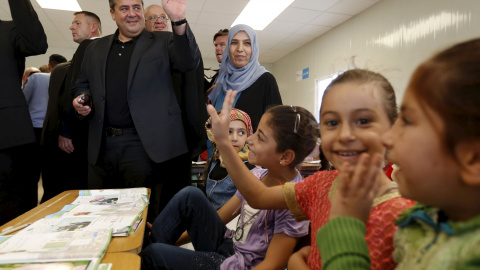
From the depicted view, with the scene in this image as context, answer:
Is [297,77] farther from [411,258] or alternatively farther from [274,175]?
[411,258]

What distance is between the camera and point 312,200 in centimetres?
90

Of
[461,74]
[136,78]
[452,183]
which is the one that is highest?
[136,78]

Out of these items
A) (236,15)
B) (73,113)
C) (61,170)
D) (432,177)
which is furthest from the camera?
(236,15)

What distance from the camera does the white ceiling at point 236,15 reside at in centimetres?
499

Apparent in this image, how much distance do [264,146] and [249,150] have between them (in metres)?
0.32

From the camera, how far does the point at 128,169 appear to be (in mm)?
1844

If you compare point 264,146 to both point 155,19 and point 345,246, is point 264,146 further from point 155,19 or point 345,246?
point 155,19

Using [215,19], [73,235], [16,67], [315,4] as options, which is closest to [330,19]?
[315,4]

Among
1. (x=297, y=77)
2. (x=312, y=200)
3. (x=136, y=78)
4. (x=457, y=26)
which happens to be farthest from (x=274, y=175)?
(x=297, y=77)

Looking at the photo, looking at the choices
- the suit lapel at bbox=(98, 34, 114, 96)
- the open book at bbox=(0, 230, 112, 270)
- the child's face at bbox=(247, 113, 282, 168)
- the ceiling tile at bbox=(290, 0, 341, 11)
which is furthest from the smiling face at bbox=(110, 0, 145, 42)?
the ceiling tile at bbox=(290, 0, 341, 11)

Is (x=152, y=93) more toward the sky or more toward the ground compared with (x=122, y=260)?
more toward the sky

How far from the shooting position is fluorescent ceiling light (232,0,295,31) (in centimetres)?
497

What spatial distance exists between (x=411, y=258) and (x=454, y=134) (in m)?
0.21

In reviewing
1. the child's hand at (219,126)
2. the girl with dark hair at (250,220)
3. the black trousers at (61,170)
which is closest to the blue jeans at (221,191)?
the girl with dark hair at (250,220)
